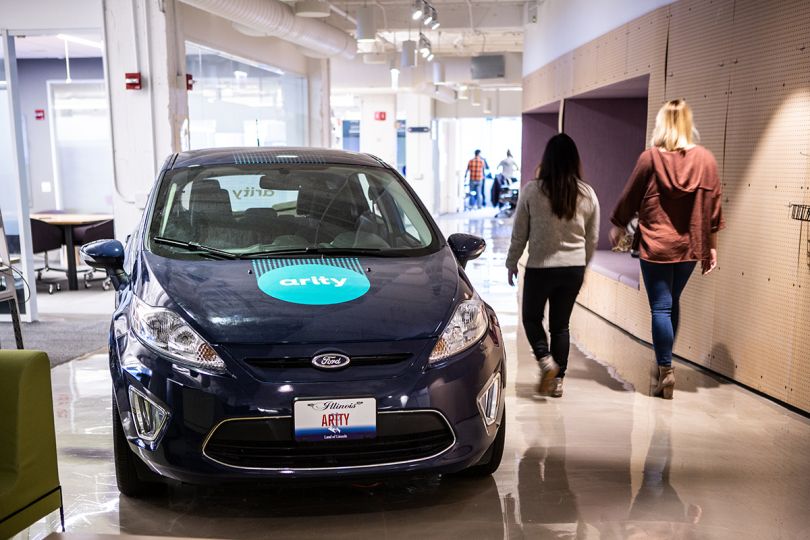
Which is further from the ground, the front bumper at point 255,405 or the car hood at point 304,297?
the car hood at point 304,297

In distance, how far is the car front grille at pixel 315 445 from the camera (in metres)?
2.49

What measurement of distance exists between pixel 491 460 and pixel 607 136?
249 inches

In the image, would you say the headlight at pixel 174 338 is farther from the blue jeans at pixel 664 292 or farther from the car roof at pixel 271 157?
the blue jeans at pixel 664 292

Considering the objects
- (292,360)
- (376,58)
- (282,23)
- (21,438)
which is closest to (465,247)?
(292,360)

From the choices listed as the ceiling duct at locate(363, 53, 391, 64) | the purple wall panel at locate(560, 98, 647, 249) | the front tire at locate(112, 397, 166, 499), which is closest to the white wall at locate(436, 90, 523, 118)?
the ceiling duct at locate(363, 53, 391, 64)

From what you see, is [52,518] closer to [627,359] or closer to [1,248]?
[1,248]

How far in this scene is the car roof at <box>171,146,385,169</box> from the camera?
11.8ft

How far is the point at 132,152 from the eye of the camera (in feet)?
24.1

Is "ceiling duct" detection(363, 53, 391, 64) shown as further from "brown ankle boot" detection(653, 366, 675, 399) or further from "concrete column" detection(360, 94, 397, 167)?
"brown ankle boot" detection(653, 366, 675, 399)

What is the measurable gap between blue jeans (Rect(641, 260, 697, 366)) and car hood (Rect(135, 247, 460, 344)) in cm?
165

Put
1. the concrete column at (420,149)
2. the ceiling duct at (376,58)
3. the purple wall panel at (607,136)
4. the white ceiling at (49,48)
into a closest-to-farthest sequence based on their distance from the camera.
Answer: the purple wall panel at (607,136) < the white ceiling at (49,48) < the ceiling duct at (376,58) < the concrete column at (420,149)

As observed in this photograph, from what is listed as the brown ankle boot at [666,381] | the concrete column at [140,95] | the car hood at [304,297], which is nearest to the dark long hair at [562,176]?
the brown ankle boot at [666,381]

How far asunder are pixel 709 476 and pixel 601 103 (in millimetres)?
6052

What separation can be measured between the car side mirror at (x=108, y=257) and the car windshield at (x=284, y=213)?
177 mm
